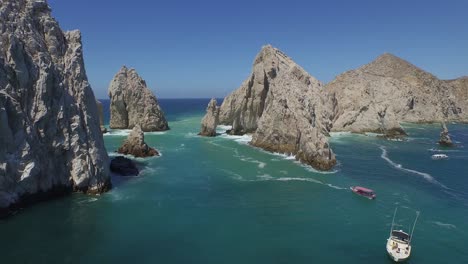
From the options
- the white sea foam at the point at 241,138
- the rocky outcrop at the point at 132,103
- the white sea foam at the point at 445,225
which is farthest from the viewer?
the rocky outcrop at the point at 132,103

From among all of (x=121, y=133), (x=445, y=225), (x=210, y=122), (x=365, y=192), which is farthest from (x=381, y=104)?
(x=445, y=225)

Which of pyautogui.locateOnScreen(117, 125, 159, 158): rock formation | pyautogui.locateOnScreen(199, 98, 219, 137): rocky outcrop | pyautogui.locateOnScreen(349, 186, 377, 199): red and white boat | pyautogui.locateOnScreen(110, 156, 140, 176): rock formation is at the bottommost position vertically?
pyautogui.locateOnScreen(349, 186, 377, 199): red and white boat

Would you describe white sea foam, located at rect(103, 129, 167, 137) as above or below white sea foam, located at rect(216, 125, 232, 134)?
below

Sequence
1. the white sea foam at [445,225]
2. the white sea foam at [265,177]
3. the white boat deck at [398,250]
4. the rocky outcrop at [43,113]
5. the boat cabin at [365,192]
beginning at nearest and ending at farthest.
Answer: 1. the white boat deck at [398,250]
2. the rocky outcrop at [43,113]
3. the white sea foam at [445,225]
4. the boat cabin at [365,192]
5. the white sea foam at [265,177]

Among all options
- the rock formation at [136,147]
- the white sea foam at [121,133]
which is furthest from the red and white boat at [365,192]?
the white sea foam at [121,133]

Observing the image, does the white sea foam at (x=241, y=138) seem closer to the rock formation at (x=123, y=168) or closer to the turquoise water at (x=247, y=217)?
the turquoise water at (x=247, y=217)

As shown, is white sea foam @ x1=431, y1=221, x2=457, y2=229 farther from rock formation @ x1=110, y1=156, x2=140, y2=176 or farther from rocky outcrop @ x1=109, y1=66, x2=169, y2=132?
rocky outcrop @ x1=109, y1=66, x2=169, y2=132

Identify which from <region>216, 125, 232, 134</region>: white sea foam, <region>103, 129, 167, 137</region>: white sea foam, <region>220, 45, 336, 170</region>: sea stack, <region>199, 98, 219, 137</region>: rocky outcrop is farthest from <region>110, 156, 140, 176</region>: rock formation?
<region>216, 125, 232, 134</region>: white sea foam
